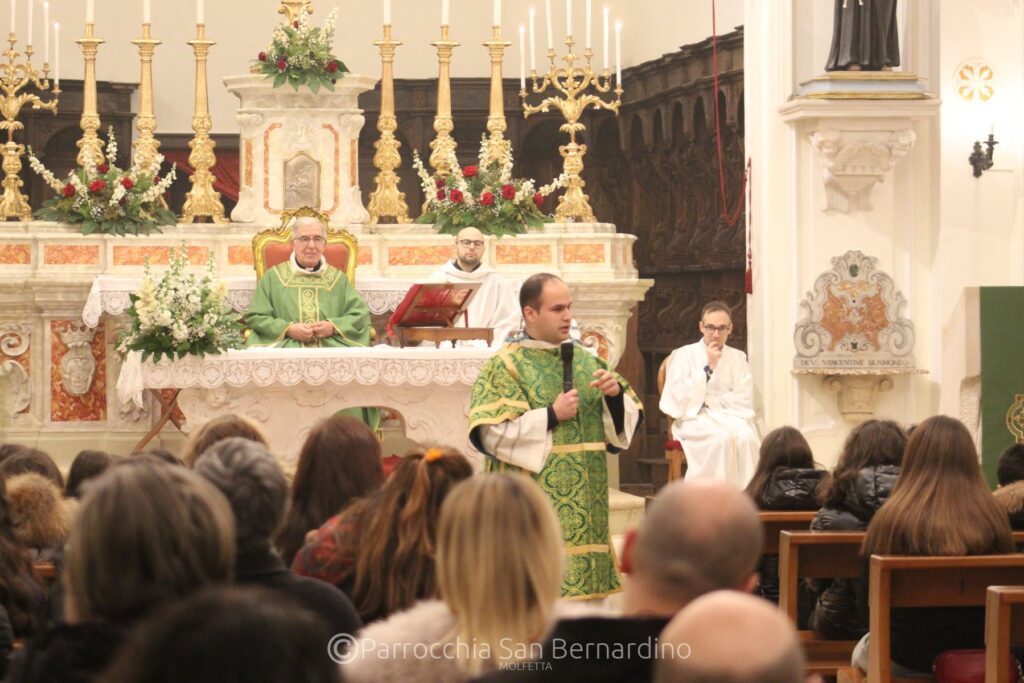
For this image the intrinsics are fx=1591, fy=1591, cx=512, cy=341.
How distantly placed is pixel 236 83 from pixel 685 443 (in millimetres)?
4163

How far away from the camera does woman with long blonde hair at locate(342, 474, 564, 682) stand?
294cm

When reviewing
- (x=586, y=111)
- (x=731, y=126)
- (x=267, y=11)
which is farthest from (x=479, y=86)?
(x=731, y=126)

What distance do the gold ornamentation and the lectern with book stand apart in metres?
Answer: 3.15

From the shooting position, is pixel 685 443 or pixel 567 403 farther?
pixel 685 443

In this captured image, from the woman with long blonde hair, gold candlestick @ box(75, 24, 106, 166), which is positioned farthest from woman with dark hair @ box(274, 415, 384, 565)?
gold candlestick @ box(75, 24, 106, 166)

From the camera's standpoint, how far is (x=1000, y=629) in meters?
4.41

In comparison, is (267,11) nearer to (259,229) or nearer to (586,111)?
(586,111)

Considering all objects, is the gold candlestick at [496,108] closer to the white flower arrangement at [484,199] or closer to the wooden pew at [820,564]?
the white flower arrangement at [484,199]

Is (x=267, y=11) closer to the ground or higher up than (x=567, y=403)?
higher up

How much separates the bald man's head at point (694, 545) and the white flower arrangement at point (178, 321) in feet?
22.3

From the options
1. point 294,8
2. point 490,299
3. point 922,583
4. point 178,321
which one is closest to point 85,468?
point 922,583

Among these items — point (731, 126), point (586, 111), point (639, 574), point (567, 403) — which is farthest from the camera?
point (586, 111)

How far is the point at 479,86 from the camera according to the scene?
15.7 metres

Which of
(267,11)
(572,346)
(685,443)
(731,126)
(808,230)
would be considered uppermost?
(267,11)
